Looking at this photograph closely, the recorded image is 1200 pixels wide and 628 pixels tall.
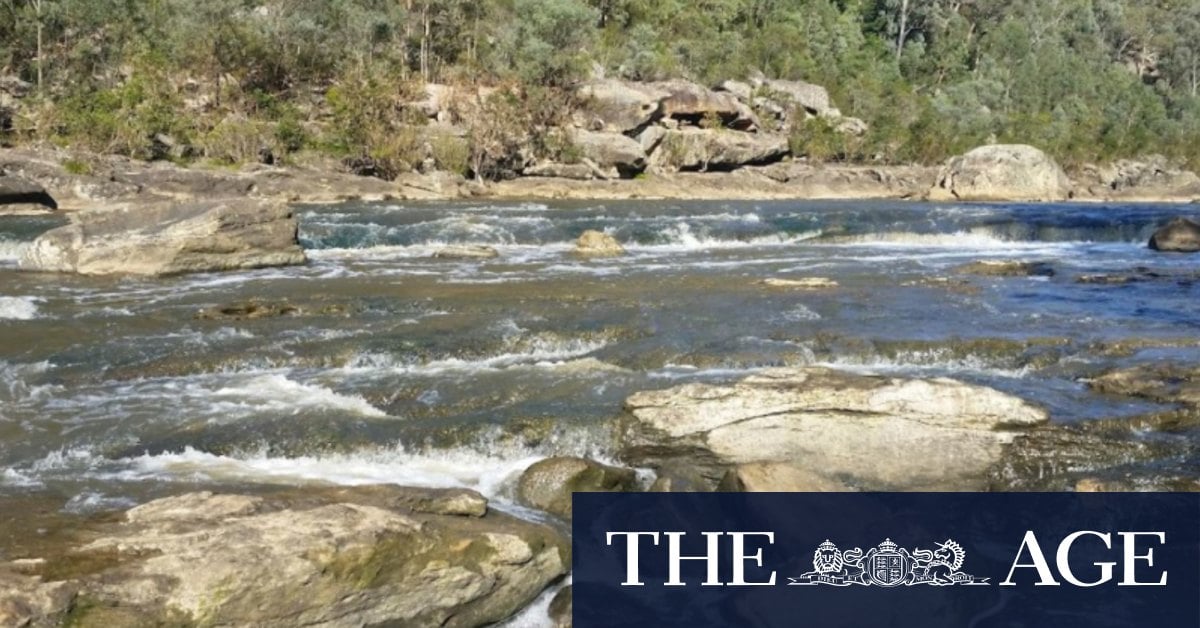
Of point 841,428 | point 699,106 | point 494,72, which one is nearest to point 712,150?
point 699,106

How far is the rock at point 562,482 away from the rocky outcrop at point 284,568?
1.30m

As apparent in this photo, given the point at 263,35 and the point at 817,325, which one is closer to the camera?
the point at 817,325

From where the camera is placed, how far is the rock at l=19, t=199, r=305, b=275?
22312 millimetres

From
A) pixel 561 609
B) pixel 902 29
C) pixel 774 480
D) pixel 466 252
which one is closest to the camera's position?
pixel 561 609

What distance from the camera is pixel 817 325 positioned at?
16578mm

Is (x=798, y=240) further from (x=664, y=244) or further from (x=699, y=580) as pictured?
(x=699, y=580)

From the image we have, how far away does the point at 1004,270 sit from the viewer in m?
24.1

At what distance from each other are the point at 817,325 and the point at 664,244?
52.6 feet

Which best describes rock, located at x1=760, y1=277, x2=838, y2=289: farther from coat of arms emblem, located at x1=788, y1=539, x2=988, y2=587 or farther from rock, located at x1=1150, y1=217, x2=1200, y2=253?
rock, located at x1=1150, y1=217, x2=1200, y2=253

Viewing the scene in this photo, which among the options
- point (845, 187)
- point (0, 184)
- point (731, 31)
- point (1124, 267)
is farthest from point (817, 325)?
point (731, 31)

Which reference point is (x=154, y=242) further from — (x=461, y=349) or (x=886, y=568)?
(x=886, y=568)

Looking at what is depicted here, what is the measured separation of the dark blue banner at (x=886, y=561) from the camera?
7.34m

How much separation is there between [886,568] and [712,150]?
53.1m

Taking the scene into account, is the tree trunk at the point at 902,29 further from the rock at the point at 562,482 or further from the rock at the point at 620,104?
the rock at the point at 562,482
